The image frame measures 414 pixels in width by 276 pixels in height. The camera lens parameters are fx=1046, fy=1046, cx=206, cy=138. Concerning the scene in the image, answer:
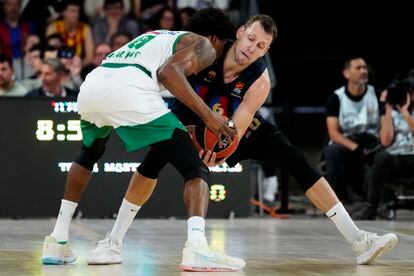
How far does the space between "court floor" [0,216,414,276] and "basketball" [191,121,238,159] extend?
751 millimetres

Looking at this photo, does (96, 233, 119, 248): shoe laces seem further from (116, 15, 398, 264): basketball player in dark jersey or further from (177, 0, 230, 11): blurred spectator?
(177, 0, 230, 11): blurred spectator

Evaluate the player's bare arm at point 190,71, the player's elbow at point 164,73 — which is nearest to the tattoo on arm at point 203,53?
the player's bare arm at point 190,71

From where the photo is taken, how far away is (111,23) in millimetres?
14336

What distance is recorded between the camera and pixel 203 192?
20.7ft

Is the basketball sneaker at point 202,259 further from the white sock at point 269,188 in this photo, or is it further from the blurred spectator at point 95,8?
the blurred spectator at point 95,8

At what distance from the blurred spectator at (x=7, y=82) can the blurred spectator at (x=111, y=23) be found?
1952 millimetres

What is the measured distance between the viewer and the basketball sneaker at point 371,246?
269 inches

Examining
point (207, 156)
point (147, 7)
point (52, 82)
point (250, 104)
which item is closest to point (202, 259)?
point (207, 156)

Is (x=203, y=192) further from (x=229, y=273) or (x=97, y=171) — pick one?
(x=97, y=171)

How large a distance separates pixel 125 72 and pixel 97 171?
4.76 meters

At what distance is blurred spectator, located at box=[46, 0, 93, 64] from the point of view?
46.4 ft

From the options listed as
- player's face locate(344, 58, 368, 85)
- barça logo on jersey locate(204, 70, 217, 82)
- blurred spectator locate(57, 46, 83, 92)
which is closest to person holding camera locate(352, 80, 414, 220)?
player's face locate(344, 58, 368, 85)

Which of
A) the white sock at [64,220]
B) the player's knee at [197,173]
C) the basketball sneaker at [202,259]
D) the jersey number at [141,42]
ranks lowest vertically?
the basketball sneaker at [202,259]

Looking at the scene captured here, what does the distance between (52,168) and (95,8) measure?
4.08 m
